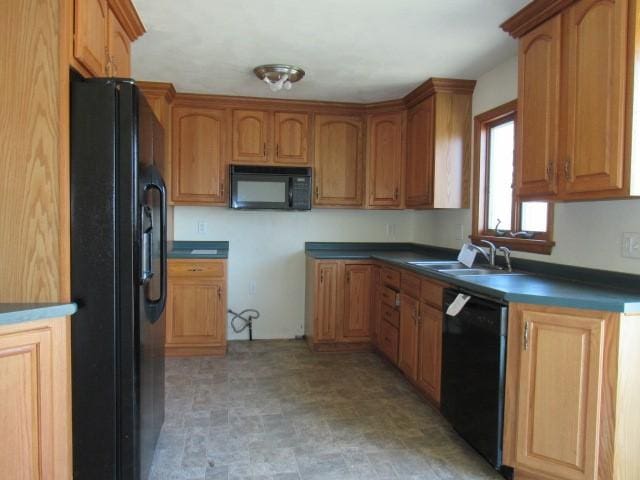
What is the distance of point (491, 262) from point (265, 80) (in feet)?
6.75

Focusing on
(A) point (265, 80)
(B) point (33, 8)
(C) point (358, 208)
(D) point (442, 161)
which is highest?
(A) point (265, 80)

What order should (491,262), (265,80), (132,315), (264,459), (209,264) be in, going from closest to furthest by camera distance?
(132,315) → (264,459) → (491,262) → (265,80) → (209,264)

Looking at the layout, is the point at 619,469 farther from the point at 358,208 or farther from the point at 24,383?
the point at 358,208

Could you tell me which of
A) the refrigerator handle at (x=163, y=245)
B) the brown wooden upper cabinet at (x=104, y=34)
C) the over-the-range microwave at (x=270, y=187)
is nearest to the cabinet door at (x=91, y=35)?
the brown wooden upper cabinet at (x=104, y=34)

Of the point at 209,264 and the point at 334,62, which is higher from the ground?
the point at 334,62

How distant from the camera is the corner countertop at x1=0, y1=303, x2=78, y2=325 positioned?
133 centimetres

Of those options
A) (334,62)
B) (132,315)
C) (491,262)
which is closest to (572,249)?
(491,262)

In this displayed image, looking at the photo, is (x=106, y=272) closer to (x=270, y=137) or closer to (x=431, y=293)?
(x=431, y=293)

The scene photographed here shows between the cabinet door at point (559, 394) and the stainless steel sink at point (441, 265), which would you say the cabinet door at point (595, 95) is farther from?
the stainless steel sink at point (441, 265)

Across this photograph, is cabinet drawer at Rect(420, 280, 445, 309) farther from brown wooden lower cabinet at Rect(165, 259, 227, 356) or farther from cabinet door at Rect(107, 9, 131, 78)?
cabinet door at Rect(107, 9, 131, 78)

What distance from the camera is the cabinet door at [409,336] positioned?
288 cm

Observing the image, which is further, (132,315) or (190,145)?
(190,145)

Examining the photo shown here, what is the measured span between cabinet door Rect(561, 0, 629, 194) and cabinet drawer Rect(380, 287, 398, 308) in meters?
1.57

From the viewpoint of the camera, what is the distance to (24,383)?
4.58 ft
